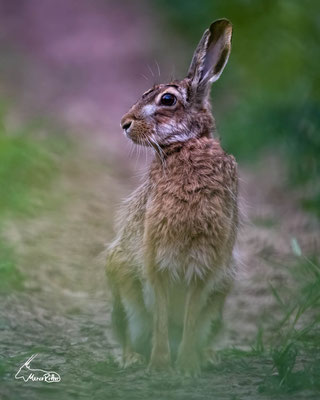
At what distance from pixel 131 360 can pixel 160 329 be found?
13.8 inches

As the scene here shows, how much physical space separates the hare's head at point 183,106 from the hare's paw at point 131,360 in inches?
49.1

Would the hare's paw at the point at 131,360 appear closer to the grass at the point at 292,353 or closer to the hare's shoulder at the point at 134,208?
the grass at the point at 292,353

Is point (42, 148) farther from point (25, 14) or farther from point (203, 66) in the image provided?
point (25, 14)

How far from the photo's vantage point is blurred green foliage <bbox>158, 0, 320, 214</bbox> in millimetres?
7910

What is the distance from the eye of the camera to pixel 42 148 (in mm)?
8961

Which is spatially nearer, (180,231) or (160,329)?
(180,231)

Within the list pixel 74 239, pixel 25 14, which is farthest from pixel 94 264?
pixel 25 14

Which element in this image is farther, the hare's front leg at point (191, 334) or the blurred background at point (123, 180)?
the blurred background at point (123, 180)

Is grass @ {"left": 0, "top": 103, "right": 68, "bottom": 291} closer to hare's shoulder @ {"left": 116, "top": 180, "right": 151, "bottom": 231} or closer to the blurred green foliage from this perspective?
hare's shoulder @ {"left": 116, "top": 180, "right": 151, "bottom": 231}

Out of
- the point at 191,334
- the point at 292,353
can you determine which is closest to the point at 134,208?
the point at 191,334

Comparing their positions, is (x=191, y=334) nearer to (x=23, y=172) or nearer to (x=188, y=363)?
(x=188, y=363)

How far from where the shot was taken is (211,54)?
16.8 feet

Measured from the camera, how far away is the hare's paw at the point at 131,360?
5.04 m
